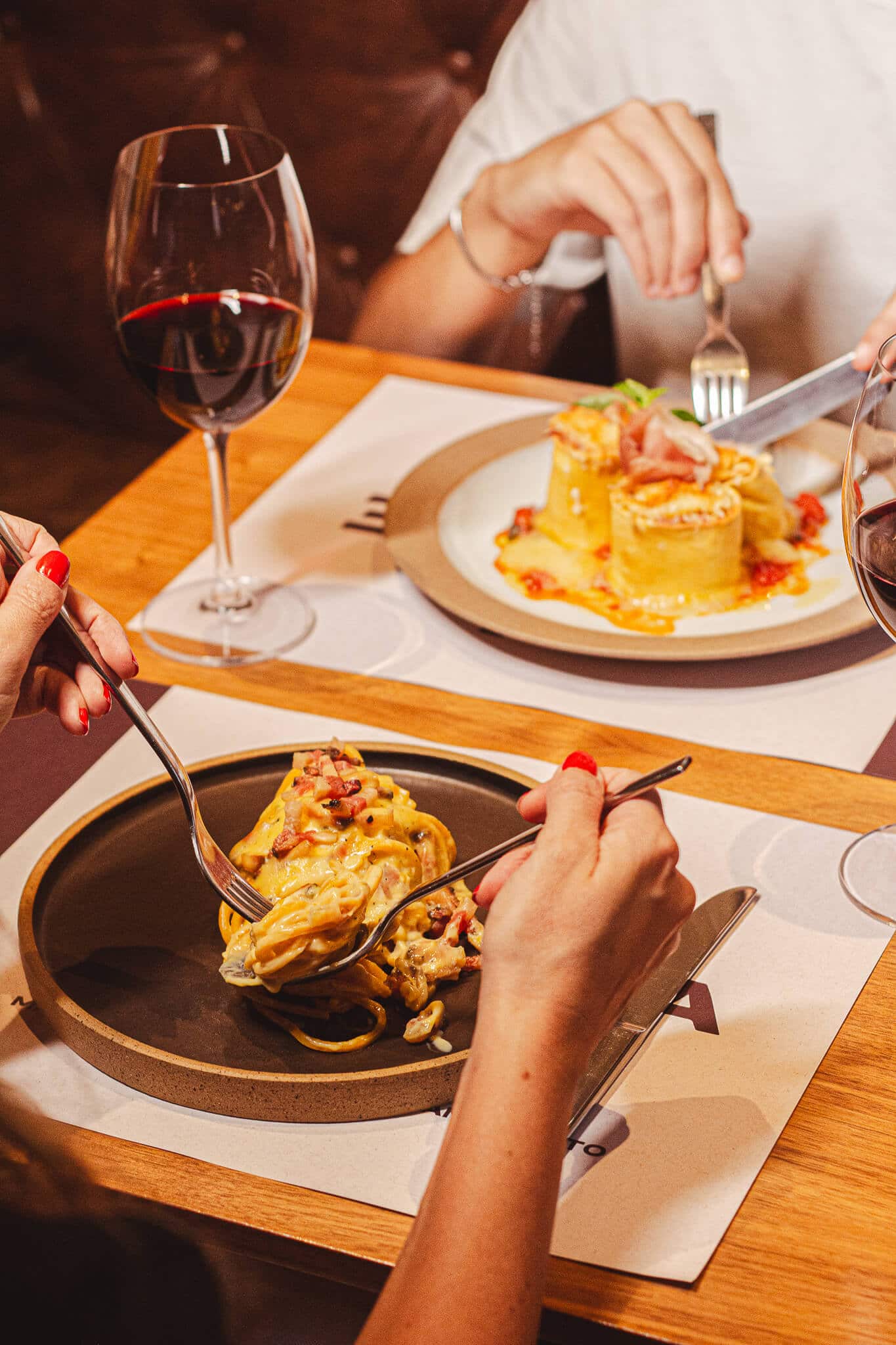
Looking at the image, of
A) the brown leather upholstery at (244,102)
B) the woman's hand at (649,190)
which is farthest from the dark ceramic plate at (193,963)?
the brown leather upholstery at (244,102)

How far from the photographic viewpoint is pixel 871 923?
0.90 m

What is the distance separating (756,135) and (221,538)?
A: 129 centimetres

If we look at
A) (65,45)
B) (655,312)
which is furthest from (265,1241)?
(65,45)

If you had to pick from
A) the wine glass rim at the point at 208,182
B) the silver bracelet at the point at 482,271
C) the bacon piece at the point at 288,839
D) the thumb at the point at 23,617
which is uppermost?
the wine glass rim at the point at 208,182

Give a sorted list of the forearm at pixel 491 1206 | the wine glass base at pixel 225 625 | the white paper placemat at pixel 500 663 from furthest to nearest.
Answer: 1. the wine glass base at pixel 225 625
2. the white paper placemat at pixel 500 663
3. the forearm at pixel 491 1206

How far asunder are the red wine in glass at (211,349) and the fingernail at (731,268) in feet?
1.84

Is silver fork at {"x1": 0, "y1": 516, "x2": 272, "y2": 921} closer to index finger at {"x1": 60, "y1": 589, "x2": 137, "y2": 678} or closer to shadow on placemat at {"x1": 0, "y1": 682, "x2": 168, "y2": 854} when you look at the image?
index finger at {"x1": 60, "y1": 589, "x2": 137, "y2": 678}

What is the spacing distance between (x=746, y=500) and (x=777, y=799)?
42 cm

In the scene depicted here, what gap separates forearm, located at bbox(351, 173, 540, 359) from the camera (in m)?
2.00

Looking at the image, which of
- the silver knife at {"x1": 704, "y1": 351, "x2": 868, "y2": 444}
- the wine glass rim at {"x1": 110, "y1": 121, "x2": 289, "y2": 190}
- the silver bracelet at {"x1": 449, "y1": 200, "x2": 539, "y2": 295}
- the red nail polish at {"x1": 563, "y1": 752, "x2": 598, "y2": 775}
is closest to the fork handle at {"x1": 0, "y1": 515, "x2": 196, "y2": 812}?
the red nail polish at {"x1": 563, "y1": 752, "x2": 598, "y2": 775}

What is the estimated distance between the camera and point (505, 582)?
1.32 metres

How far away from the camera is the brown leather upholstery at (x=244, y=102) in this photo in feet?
8.79

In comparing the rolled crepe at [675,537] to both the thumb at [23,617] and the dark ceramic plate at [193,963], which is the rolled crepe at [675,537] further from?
the thumb at [23,617]

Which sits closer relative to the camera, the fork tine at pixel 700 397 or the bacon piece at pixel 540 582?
the bacon piece at pixel 540 582
